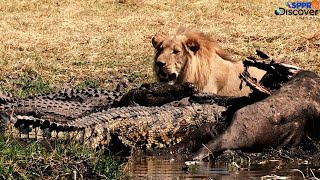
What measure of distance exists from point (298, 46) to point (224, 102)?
23.1 feet

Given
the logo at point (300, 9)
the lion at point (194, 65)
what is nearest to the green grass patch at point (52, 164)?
the lion at point (194, 65)

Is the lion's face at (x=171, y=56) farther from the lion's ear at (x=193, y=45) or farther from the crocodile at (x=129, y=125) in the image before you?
the crocodile at (x=129, y=125)

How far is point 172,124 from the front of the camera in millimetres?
8625

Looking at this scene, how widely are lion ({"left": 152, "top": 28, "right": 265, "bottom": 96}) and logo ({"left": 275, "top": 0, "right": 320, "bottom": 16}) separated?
9.97 m

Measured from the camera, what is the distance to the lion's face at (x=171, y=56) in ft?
37.4

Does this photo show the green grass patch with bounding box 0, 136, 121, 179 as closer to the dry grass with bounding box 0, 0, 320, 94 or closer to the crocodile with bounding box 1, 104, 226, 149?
the crocodile with bounding box 1, 104, 226, 149

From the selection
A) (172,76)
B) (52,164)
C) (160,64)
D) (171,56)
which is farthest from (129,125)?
(172,76)

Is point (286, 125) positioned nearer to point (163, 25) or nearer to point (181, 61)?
point (181, 61)

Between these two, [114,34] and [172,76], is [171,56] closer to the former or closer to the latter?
[172,76]

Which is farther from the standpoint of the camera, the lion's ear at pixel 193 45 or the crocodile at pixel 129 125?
the lion's ear at pixel 193 45

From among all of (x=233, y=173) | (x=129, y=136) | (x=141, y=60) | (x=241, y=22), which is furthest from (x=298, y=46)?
(x=233, y=173)

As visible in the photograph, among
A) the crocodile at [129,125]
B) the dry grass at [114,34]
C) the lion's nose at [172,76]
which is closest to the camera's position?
the crocodile at [129,125]

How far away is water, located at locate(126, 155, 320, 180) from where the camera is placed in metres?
6.61

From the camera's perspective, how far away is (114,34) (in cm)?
1884
